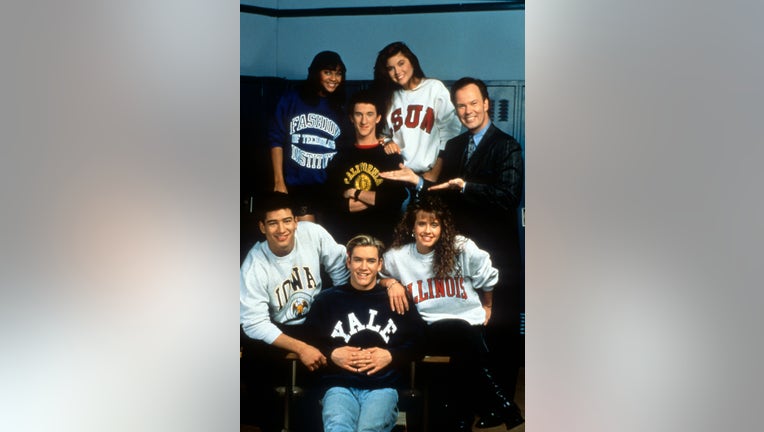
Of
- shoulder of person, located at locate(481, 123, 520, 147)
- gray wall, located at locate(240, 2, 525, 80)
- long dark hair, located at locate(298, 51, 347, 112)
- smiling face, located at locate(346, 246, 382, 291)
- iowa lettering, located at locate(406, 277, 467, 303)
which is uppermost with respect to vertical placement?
gray wall, located at locate(240, 2, 525, 80)

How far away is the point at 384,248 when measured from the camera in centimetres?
229

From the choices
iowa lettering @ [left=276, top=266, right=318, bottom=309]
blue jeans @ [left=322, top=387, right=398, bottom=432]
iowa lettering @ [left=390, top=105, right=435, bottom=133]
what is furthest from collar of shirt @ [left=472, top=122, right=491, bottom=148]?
blue jeans @ [left=322, top=387, right=398, bottom=432]

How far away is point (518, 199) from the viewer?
225 cm

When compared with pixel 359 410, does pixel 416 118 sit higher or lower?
higher

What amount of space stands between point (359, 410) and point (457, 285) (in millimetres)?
553

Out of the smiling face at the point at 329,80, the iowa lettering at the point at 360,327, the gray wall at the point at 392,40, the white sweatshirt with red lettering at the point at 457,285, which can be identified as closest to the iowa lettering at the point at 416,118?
the gray wall at the point at 392,40

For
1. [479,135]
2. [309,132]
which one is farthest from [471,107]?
[309,132]

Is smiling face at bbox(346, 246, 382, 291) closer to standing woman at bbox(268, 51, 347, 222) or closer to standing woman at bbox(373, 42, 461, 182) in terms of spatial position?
standing woman at bbox(268, 51, 347, 222)

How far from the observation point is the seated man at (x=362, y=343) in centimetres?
228

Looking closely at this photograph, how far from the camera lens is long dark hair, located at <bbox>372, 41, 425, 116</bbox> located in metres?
2.27

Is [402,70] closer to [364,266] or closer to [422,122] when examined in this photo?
[422,122]

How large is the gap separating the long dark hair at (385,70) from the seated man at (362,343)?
50 cm
